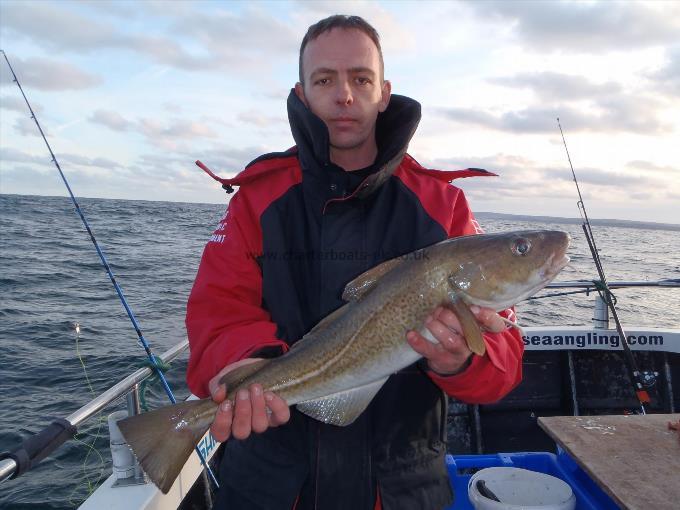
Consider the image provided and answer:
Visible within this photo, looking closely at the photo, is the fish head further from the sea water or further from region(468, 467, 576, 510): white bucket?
the sea water

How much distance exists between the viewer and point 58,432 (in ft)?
10.2

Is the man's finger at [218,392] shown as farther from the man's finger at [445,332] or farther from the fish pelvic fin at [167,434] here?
the man's finger at [445,332]

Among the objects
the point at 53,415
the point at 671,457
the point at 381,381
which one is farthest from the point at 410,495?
the point at 53,415

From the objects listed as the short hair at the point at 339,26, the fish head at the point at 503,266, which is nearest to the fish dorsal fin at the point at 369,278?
the fish head at the point at 503,266

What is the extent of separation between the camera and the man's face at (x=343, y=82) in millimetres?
3238

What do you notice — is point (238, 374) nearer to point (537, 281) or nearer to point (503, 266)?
point (503, 266)

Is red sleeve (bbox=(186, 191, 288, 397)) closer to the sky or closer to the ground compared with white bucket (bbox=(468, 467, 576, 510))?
closer to the sky

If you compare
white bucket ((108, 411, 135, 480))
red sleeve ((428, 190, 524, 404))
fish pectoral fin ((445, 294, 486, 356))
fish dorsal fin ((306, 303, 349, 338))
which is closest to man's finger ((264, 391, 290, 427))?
fish dorsal fin ((306, 303, 349, 338))

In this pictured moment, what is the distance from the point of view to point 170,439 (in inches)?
115

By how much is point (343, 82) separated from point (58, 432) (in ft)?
8.90

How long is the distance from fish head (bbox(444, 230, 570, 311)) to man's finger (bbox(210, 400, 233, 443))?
1.42 meters

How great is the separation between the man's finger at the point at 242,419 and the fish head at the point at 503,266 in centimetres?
131

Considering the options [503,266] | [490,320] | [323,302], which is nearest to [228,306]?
[323,302]

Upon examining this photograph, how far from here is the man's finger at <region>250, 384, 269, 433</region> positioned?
2.84m
